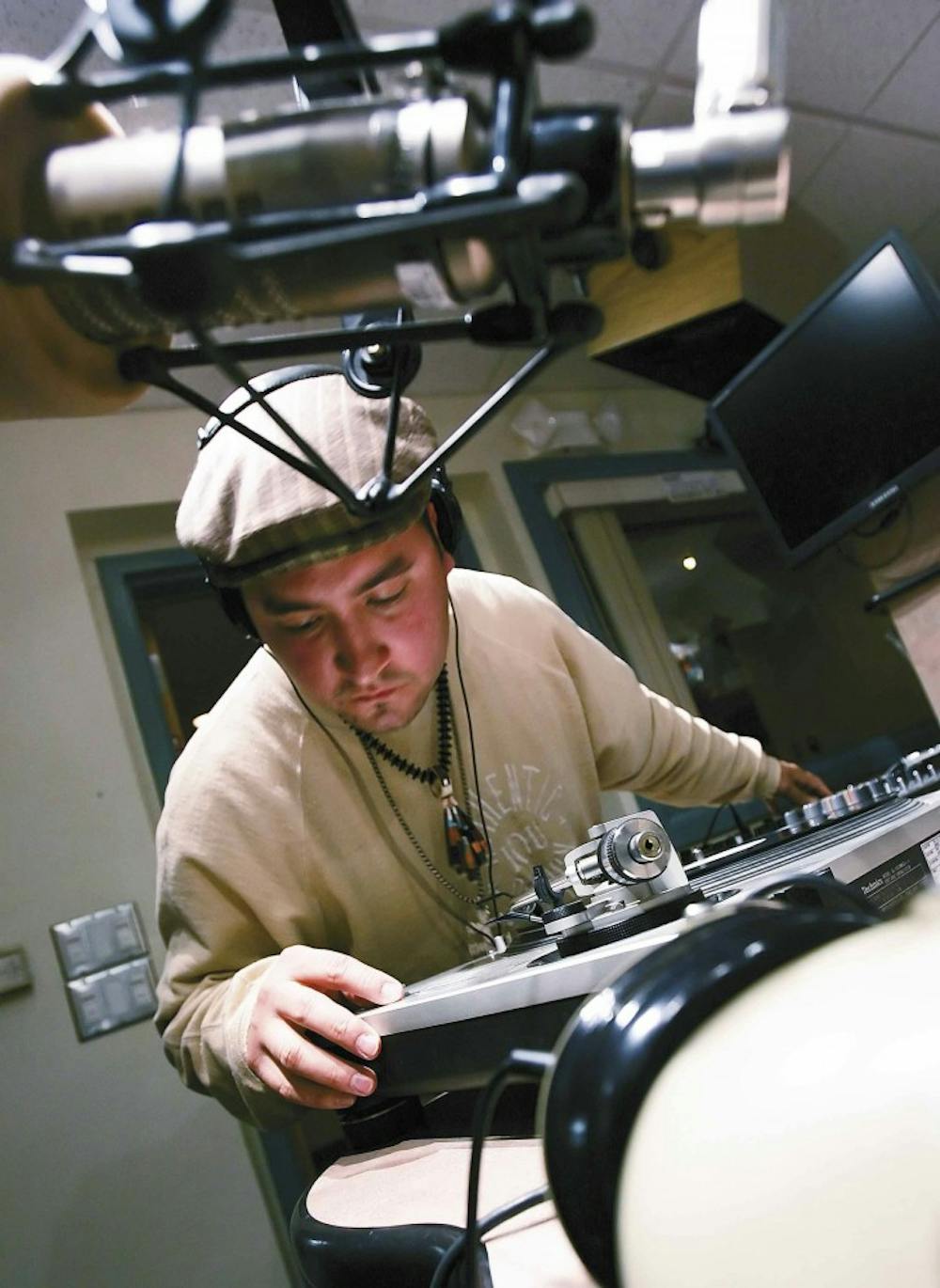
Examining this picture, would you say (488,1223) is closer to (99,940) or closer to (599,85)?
(99,940)

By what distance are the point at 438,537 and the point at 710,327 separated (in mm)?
1516

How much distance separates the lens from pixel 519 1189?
1.26 ft

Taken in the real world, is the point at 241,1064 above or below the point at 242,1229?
above

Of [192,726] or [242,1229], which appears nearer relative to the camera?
[242,1229]

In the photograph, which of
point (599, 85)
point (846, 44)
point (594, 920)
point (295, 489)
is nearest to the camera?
point (594, 920)

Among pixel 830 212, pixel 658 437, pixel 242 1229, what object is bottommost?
pixel 242 1229

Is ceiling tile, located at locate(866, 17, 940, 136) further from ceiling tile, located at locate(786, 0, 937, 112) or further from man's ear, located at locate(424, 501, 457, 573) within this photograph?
man's ear, located at locate(424, 501, 457, 573)

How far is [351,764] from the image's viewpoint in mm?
843

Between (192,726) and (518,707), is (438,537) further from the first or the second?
(192,726)

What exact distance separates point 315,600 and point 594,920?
0.35 meters

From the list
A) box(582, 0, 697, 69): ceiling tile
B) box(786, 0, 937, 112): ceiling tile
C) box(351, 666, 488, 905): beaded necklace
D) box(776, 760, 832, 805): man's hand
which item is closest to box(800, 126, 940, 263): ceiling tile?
box(786, 0, 937, 112): ceiling tile

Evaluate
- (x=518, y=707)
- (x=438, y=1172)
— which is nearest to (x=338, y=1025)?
(x=438, y=1172)

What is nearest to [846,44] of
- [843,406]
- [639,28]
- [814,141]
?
[814,141]

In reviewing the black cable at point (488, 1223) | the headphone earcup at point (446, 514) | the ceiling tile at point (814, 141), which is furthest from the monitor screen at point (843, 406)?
the black cable at point (488, 1223)
